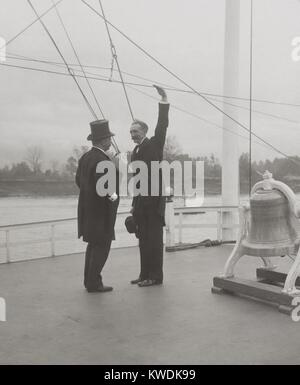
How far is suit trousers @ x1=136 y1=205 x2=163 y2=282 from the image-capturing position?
168 inches

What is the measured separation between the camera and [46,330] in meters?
3.09

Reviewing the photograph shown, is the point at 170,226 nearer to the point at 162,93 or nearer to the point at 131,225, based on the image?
Answer: the point at 131,225

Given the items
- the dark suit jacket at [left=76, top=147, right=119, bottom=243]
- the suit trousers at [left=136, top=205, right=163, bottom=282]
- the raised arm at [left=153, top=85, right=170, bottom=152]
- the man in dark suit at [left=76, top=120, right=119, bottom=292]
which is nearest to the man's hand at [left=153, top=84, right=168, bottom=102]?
the raised arm at [left=153, top=85, right=170, bottom=152]

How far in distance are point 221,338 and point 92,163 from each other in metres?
1.79

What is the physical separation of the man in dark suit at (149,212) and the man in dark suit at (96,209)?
0.26 meters

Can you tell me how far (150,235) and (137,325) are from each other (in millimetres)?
1194

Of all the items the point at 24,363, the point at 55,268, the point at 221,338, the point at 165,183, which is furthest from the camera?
the point at 55,268

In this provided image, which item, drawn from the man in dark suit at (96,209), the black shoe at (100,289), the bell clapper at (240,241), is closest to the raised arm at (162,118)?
the man in dark suit at (96,209)

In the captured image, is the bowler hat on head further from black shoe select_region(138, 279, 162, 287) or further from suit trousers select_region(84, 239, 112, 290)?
black shoe select_region(138, 279, 162, 287)

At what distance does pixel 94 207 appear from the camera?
4.05 m

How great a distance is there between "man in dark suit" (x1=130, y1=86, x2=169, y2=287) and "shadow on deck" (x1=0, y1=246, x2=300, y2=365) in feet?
0.65
